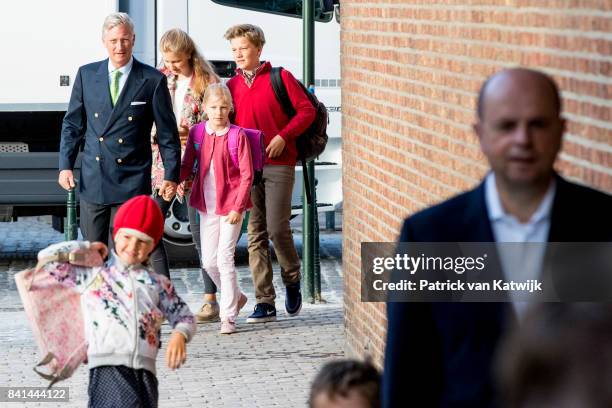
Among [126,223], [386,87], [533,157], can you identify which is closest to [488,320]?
[533,157]

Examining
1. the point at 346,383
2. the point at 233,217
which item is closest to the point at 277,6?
the point at 233,217

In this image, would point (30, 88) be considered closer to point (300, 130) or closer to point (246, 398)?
point (300, 130)

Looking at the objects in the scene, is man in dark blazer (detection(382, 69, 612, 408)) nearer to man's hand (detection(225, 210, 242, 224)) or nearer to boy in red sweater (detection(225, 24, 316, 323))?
man's hand (detection(225, 210, 242, 224))

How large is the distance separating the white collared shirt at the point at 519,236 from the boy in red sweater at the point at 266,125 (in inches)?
252

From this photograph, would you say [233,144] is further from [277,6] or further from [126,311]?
[126,311]

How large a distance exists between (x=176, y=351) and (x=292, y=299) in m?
4.74

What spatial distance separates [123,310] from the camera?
15.4ft

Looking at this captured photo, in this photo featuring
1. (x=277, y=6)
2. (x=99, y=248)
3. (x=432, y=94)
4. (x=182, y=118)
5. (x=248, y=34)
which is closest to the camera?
(x=99, y=248)

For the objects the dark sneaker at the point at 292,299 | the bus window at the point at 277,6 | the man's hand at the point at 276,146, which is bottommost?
the dark sneaker at the point at 292,299

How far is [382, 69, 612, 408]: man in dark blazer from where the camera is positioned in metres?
2.36

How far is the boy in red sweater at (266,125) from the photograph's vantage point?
8852 millimetres

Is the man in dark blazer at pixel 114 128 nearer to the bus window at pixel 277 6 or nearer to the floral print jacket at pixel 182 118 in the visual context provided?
the floral print jacket at pixel 182 118

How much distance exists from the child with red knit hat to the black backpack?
165 inches

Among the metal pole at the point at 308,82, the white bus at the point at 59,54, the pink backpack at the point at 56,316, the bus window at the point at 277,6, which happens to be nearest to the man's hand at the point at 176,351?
the pink backpack at the point at 56,316
